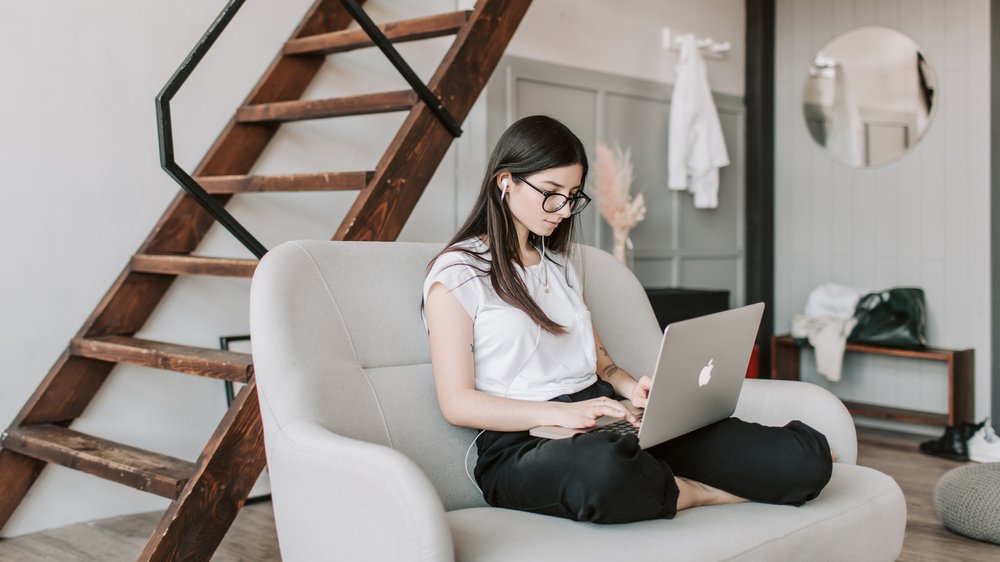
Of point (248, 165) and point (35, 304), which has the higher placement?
point (248, 165)

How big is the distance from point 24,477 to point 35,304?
50 cm

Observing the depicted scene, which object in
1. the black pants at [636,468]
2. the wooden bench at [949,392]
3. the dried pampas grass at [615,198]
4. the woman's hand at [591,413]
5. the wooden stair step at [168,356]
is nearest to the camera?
the black pants at [636,468]

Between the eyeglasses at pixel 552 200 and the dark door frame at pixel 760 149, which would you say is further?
the dark door frame at pixel 760 149

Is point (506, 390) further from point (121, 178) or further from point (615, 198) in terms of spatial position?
point (615, 198)

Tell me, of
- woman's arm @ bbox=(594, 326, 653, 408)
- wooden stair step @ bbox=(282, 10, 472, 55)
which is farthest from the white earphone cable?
wooden stair step @ bbox=(282, 10, 472, 55)

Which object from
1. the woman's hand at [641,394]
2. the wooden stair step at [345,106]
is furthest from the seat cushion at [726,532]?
the wooden stair step at [345,106]

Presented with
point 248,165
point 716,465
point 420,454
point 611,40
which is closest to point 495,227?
point 420,454

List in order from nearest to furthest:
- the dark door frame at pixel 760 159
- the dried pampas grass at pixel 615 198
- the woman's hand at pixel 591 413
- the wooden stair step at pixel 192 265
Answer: the woman's hand at pixel 591 413, the wooden stair step at pixel 192 265, the dried pampas grass at pixel 615 198, the dark door frame at pixel 760 159

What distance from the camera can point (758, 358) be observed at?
508 cm

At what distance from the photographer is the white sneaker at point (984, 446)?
3.90 m

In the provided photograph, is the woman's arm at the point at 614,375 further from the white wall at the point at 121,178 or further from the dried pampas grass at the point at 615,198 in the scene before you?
the dried pampas grass at the point at 615,198

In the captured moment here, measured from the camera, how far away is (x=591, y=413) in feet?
5.57

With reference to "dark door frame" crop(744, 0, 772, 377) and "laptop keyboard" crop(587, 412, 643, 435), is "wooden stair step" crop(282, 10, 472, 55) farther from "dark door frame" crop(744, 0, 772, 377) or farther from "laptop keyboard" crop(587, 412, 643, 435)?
"dark door frame" crop(744, 0, 772, 377)

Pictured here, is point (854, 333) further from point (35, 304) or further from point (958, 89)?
point (35, 304)
